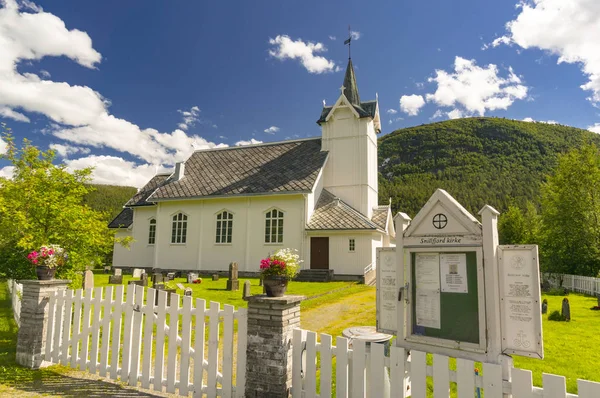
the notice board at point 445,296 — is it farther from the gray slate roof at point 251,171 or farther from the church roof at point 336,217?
the gray slate roof at point 251,171

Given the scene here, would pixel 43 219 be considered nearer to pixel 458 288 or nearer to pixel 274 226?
pixel 458 288

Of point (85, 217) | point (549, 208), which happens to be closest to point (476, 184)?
point (549, 208)

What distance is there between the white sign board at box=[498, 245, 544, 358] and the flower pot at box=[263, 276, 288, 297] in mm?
2732

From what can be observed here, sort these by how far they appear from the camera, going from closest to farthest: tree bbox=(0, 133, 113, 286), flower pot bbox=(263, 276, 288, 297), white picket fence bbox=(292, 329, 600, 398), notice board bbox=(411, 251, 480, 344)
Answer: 1. white picket fence bbox=(292, 329, 600, 398)
2. notice board bbox=(411, 251, 480, 344)
3. flower pot bbox=(263, 276, 288, 297)
4. tree bbox=(0, 133, 113, 286)

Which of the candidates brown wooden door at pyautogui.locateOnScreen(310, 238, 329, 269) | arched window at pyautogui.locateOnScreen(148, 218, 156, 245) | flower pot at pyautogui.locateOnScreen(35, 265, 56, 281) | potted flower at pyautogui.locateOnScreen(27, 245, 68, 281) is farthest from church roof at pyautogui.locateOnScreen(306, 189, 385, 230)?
flower pot at pyautogui.locateOnScreen(35, 265, 56, 281)

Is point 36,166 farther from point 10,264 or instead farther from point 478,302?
point 478,302

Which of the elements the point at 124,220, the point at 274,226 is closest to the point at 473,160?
the point at 274,226

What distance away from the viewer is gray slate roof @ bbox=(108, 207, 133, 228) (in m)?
31.0

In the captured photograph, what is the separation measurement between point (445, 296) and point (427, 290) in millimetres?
222

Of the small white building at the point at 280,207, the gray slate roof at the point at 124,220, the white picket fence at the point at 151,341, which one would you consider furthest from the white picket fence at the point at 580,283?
the gray slate roof at the point at 124,220

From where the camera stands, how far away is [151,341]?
5.45 metres

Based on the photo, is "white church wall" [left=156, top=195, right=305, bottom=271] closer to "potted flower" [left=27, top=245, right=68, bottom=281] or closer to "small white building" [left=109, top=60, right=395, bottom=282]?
"small white building" [left=109, top=60, right=395, bottom=282]

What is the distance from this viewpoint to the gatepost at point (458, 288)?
12.5 feet

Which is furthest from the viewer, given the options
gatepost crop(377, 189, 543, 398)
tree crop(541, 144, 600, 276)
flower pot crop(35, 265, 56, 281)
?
tree crop(541, 144, 600, 276)
